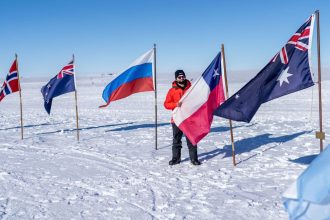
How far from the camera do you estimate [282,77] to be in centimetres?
641

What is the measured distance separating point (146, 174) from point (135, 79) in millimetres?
3173

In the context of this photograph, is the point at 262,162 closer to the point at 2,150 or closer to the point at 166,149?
the point at 166,149

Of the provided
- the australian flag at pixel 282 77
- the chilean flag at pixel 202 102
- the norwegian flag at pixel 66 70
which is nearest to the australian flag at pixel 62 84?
the norwegian flag at pixel 66 70

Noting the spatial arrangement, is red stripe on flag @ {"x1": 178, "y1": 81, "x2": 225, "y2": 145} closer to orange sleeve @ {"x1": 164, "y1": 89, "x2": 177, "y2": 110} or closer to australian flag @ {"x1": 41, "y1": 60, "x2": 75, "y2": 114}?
orange sleeve @ {"x1": 164, "y1": 89, "x2": 177, "y2": 110}

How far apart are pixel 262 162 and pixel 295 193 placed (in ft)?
19.3

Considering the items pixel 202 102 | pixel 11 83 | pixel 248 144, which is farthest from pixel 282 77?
pixel 11 83

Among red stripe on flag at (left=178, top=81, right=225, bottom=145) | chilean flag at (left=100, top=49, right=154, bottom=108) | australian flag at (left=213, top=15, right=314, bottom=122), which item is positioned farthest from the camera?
chilean flag at (left=100, top=49, right=154, bottom=108)

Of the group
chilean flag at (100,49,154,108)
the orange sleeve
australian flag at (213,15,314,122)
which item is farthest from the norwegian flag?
australian flag at (213,15,314,122)

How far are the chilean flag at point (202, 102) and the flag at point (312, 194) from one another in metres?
5.18

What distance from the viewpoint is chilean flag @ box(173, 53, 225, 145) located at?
7.62 meters

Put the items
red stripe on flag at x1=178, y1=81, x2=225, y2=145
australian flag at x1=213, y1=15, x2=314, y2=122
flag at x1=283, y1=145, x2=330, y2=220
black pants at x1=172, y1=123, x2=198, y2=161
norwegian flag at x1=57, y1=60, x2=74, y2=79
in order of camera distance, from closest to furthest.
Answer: flag at x1=283, y1=145, x2=330, y2=220 < australian flag at x1=213, y1=15, x2=314, y2=122 < red stripe on flag at x1=178, y1=81, x2=225, y2=145 < black pants at x1=172, y1=123, x2=198, y2=161 < norwegian flag at x1=57, y1=60, x2=74, y2=79

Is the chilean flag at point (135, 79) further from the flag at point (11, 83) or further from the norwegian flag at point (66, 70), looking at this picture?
the flag at point (11, 83)

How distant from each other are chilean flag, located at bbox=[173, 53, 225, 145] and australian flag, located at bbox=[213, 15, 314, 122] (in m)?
0.86

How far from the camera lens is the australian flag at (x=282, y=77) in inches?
244
